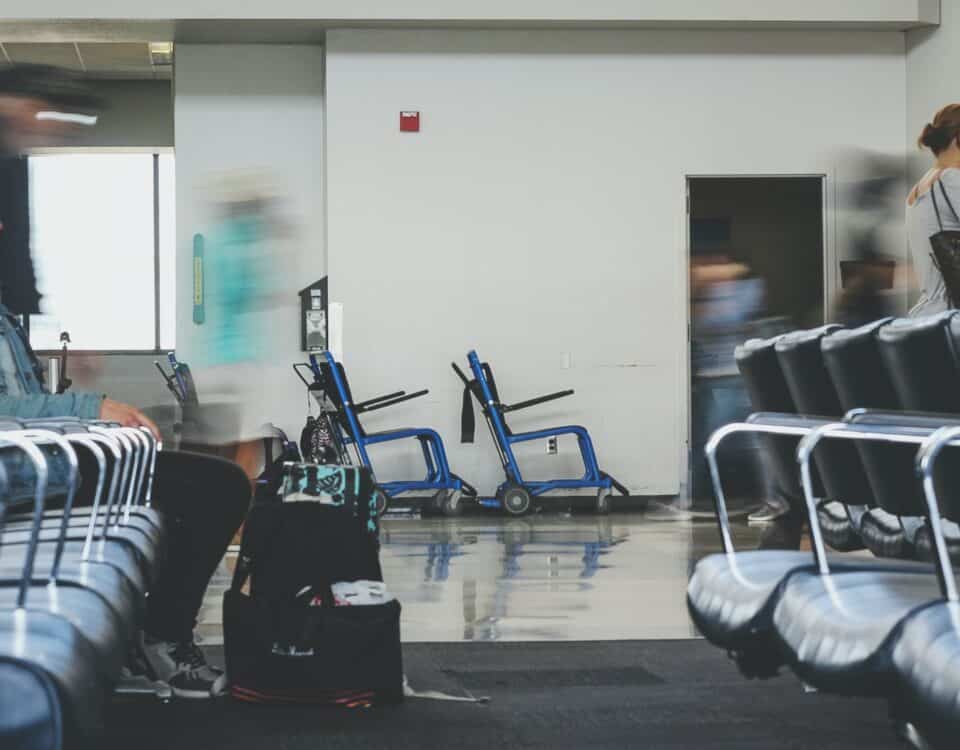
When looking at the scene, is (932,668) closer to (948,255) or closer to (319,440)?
(948,255)

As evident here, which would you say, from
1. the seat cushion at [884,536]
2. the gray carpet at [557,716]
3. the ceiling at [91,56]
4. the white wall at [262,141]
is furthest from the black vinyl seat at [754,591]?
the ceiling at [91,56]

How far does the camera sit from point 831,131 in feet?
32.3

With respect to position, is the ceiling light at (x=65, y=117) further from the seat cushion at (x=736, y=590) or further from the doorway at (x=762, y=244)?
the doorway at (x=762, y=244)

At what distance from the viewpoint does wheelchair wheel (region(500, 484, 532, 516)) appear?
909 centimetres

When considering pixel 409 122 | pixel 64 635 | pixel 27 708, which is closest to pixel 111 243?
pixel 409 122

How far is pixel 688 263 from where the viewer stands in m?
9.75

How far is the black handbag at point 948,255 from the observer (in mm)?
4145

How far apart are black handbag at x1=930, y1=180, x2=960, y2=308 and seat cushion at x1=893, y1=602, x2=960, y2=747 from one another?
2.75 meters

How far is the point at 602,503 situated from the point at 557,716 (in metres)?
6.25

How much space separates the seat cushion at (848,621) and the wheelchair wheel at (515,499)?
23.4 feet

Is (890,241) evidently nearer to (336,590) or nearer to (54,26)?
(54,26)

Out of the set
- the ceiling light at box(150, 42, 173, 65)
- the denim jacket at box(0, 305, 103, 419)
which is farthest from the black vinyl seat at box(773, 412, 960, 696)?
the ceiling light at box(150, 42, 173, 65)

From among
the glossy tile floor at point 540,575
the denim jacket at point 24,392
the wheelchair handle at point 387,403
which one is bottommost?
the glossy tile floor at point 540,575

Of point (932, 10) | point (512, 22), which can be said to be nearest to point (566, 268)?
point (512, 22)
